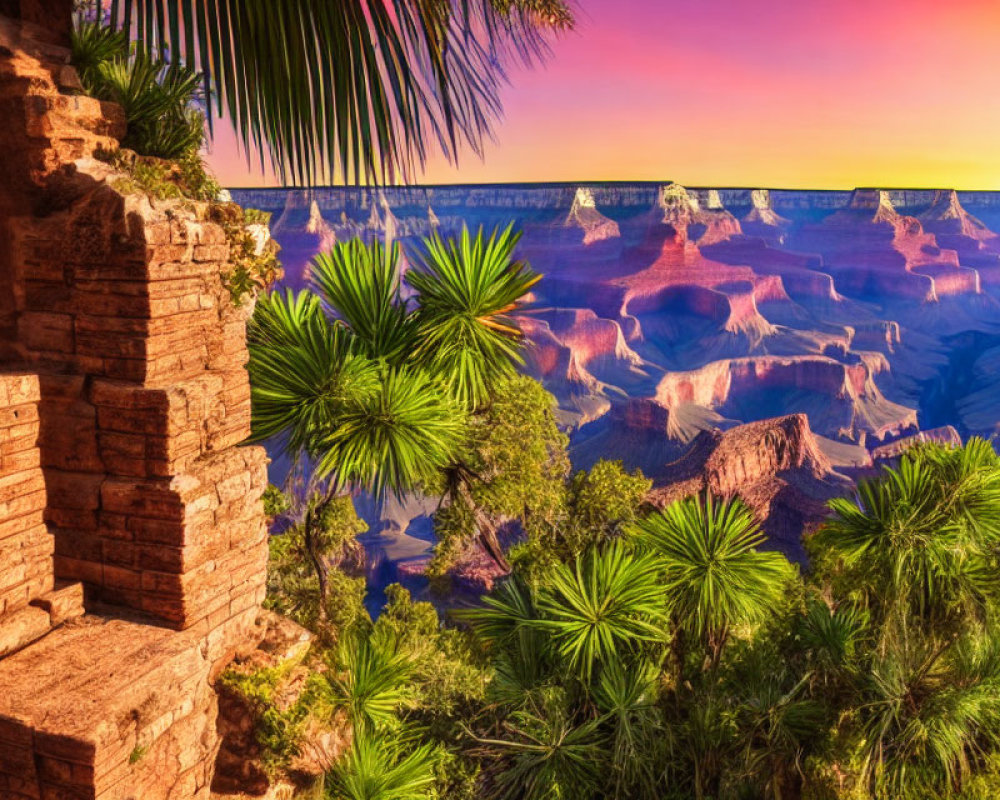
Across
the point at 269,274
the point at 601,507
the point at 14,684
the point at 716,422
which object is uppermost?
the point at 269,274

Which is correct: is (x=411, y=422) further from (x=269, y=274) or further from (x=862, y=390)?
(x=862, y=390)

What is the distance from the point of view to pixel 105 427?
336 centimetres

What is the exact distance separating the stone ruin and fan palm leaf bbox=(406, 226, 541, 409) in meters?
2.54

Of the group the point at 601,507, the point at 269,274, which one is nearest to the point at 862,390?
the point at 601,507

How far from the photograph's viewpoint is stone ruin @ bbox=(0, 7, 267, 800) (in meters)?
3.19

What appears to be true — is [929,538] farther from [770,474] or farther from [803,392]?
[803,392]

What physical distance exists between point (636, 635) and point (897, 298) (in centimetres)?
5046

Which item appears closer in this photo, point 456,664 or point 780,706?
point 780,706

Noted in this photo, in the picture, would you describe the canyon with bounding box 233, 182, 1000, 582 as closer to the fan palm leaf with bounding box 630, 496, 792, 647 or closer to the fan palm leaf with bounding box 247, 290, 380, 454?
the fan palm leaf with bounding box 630, 496, 792, 647

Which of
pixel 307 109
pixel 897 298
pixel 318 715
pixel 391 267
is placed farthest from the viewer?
pixel 897 298

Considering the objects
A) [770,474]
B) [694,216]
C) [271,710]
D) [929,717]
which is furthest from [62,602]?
[694,216]

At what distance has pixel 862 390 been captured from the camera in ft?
132

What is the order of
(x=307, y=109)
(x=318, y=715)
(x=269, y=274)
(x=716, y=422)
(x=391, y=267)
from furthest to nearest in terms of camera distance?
1. (x=716, y=422)
2. (x=391, y=267)
3. (x=269, y=274)
4. (x=318, y=715)
5. (x=307, y=109)

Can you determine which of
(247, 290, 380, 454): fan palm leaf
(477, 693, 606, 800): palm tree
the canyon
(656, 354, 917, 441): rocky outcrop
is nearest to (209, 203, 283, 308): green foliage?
(247, 290, 380, 454): fan palm leaf
